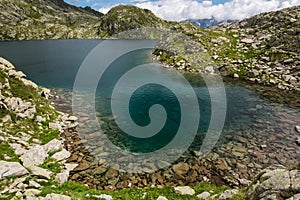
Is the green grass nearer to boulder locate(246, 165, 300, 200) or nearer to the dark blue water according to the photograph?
boulder locate(246, 165, 300, 200)

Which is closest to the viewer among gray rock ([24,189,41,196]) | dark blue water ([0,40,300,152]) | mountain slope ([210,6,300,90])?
gray rock ([24,189,41,196])

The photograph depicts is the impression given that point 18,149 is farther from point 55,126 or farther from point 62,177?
point 55,126

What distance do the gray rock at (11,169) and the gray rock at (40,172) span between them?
2.77ft

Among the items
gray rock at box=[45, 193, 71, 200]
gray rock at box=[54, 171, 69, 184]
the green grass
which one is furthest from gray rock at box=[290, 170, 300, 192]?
gray rock at box=[54, 171, 69, 184]

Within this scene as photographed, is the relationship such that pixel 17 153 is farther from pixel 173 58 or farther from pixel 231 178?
pixel 173 58

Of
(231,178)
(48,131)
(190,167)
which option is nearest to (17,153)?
(48,131)

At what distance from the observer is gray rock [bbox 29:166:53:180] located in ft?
56.8

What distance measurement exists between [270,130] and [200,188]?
18139 millimetres

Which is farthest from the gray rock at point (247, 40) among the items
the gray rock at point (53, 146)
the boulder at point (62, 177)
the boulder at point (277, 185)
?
the boulder at point (62, 177)

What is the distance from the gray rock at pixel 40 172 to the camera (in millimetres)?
17312

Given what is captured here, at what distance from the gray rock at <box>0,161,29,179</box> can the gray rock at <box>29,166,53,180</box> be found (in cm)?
85

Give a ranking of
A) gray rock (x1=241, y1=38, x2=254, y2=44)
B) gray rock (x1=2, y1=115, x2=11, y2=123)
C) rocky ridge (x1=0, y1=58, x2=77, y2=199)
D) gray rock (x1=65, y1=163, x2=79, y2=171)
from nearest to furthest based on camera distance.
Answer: rocky ridge (x1=0, y1=58, x2=77, y2=199), gray rock (x1=65, y1=163, x2=79, y2=171), gray rock (x1=2, y1=115, x2=11, y2=123), gray rock (x1=241, y1=38, x2=254, y2=44)

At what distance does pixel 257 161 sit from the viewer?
23250 mm

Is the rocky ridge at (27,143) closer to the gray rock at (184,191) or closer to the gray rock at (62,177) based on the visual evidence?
the gray rock at (62,177)
